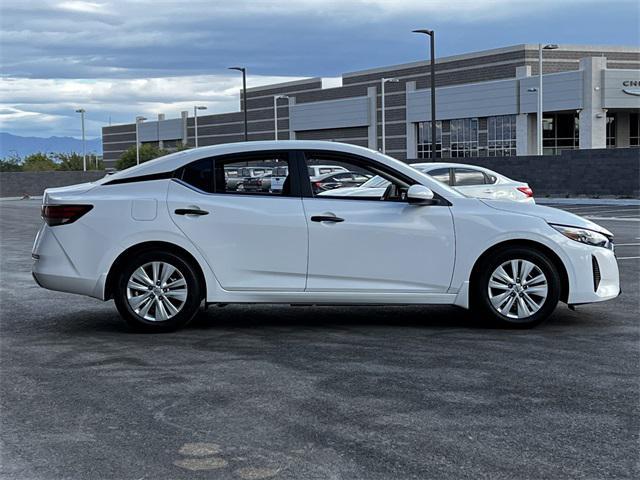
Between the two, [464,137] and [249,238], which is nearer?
[249,238]

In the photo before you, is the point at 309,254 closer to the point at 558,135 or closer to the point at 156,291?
the point at 156,291

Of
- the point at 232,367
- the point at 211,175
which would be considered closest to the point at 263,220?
the point at 211,175

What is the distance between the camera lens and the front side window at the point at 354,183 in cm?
859

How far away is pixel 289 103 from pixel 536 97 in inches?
1355

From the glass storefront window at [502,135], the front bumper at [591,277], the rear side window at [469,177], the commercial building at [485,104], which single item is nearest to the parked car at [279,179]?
the front bumper at [591,277]

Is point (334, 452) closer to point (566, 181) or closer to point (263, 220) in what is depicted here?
point (263, 220)

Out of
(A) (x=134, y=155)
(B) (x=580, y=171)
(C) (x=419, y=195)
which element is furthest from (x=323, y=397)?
(A) (x=134, y=155)

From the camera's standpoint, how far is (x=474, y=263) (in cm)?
848

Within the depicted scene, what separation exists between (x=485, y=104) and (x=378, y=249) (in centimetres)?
6624

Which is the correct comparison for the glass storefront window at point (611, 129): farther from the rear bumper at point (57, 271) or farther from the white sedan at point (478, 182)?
the rear bumper at point (57, 271)

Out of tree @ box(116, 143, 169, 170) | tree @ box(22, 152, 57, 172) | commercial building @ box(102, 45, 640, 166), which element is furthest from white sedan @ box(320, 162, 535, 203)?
tree @ box(22, 152, 57, 172)

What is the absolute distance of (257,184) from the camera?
28.7ft

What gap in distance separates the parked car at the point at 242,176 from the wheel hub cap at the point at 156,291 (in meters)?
0.94

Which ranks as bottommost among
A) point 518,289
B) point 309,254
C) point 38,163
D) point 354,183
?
point 518,289
